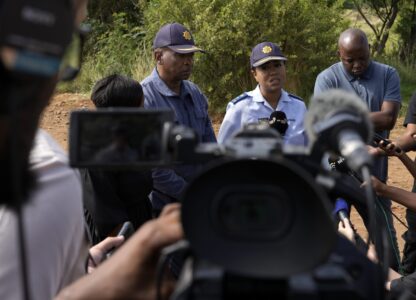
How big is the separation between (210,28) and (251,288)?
9.47 metres

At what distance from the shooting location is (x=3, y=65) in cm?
85

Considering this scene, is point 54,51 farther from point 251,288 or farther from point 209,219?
point 251,288

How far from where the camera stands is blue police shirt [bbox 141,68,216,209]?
3.78m

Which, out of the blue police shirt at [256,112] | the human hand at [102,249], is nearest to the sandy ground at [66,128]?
the blue police shirt at [256,112]

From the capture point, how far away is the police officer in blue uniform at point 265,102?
4008mm

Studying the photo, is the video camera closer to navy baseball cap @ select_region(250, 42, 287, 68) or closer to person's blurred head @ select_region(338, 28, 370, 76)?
navy baseball cap @ select_region(250, 42, 287, 68)

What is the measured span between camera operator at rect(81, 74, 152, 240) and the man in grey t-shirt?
6.36 ft

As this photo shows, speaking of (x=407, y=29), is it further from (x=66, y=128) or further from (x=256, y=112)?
(x=256, y=112)

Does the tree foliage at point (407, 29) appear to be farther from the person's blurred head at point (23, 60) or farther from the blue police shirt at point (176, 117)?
the person's blurred head at point (23, 60)

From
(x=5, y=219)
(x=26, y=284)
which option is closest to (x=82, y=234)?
(x=5, y=219)

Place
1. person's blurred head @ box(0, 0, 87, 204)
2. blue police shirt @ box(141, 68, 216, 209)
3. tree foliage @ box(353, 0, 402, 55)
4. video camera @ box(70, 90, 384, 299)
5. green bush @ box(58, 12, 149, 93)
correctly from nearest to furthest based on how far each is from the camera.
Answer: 1. person's blurred head @ box(0, 0, 87, 204)
2. video camera @ box(70, 90, 384, 299)
3. blue police shirt @ box(141, 68, 216, 209)
4. green bush @ box(58, 12, 149, 93)
5. tree foliage @ box(353, 0, 402, 55)

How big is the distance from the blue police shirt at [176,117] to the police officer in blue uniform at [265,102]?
166 millimetres

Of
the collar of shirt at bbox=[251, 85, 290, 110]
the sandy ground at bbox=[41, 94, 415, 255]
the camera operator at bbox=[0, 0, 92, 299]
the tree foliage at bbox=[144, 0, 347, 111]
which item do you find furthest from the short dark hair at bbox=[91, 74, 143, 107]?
the tree foliage at bbox=[144, 0, 347, 111]

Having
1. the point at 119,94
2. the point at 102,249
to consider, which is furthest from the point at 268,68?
the point at 102,249
